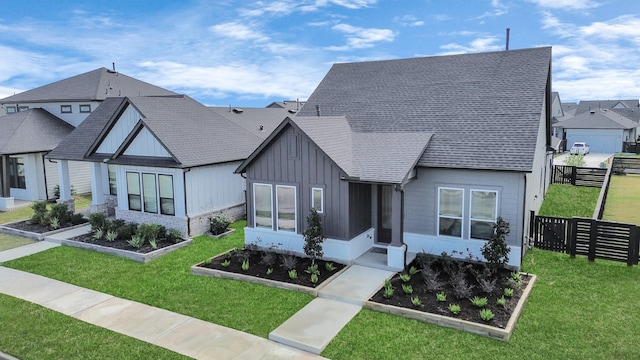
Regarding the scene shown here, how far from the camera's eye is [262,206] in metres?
15.1

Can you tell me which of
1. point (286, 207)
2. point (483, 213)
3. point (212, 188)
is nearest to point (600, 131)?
point (483, 213)

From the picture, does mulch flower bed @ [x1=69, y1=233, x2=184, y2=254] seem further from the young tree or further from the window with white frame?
the young tree

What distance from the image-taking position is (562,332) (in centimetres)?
914

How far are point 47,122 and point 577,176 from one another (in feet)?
115

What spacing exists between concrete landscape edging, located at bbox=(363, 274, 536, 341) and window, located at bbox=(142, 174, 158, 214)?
35.7 feet

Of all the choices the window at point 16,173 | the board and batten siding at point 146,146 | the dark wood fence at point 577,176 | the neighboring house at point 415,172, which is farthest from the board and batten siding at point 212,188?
the dark wood fence at point 577,176

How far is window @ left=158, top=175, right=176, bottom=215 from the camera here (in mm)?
17266

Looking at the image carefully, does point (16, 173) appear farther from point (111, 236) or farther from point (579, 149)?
point (579, 149)

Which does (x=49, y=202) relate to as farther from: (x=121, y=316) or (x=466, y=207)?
(x=466, y=207)

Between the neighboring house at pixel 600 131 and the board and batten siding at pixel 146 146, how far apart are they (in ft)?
181

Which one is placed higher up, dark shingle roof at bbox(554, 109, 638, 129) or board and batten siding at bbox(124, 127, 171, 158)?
dark shingle roof at bbox(554, 109, 638, 129)

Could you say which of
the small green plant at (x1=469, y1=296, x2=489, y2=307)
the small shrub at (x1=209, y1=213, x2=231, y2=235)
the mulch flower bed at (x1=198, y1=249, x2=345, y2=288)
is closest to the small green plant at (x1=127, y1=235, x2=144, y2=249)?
the small shrub at (x1=209, y1=213, x2=231, y2=235)

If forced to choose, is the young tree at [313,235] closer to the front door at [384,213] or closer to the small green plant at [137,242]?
the front door at [384,213]

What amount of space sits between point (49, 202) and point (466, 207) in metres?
22.4
